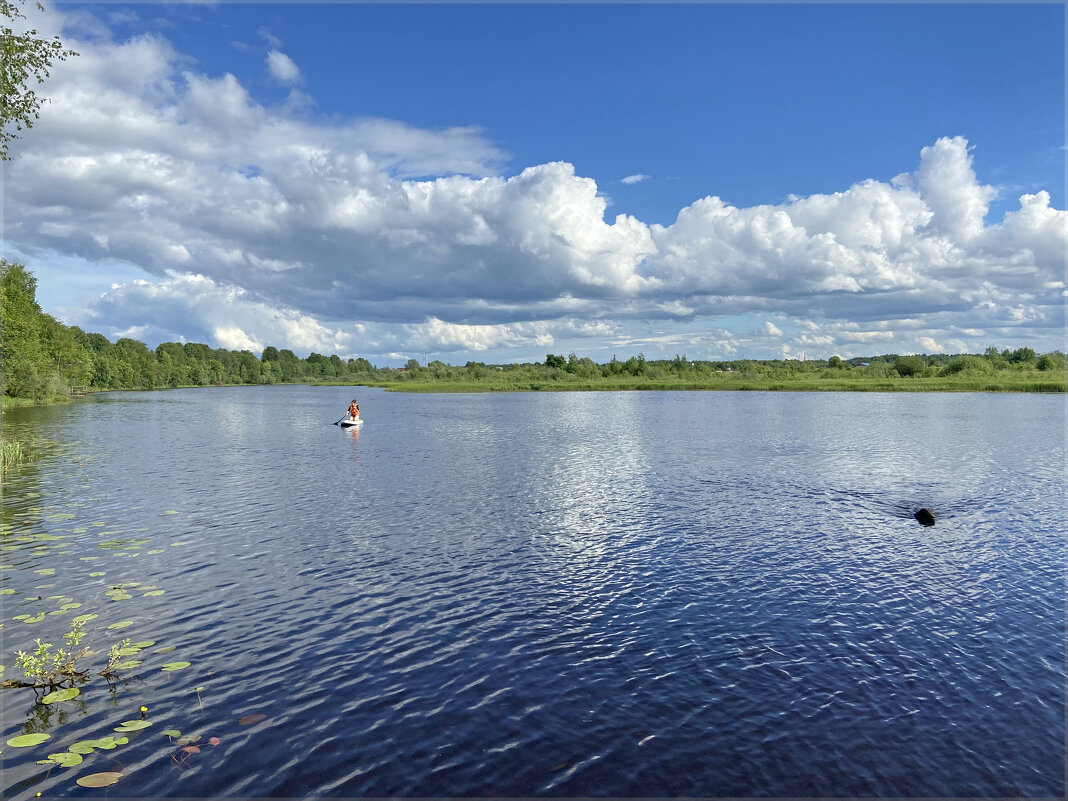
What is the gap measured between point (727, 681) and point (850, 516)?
67.5ft

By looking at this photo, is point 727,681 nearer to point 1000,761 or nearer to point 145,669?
point 1000,761

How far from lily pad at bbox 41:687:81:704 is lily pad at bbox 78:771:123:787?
11.0 ft

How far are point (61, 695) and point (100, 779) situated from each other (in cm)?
380

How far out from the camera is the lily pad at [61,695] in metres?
13.0

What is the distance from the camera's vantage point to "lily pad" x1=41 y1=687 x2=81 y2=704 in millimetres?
13030

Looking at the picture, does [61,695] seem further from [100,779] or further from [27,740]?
[100,779]

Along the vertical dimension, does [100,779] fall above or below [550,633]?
above

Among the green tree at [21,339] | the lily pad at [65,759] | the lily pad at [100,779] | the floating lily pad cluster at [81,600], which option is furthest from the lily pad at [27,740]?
the green tree at [21,339]

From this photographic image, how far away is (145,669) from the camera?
47.6 feet

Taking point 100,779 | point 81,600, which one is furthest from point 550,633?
point 81,600

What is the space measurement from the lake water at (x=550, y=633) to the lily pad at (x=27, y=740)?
235 millimetres

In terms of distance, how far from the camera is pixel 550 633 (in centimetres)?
1730

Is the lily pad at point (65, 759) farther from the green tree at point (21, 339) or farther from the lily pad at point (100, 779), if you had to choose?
the green tree at point (21, 339)

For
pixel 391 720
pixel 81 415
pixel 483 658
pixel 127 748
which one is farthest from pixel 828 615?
pixel 81 415
